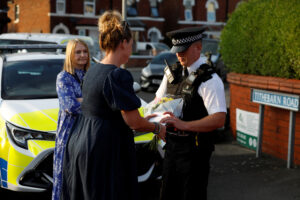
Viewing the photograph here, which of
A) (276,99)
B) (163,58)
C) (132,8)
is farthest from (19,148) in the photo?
(132,8)

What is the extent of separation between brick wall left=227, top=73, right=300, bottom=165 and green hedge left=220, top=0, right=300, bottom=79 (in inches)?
8.3

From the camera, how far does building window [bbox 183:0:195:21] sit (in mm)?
48719

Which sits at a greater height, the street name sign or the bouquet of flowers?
the bouquet of flowers

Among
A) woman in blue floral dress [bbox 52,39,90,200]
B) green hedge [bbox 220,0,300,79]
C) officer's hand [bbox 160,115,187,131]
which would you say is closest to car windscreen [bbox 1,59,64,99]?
woman in blue floral dress [bbox 52,39,90,200]

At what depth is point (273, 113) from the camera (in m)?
6.79

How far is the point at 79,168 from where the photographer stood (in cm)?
314

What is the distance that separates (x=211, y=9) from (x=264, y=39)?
145 ft

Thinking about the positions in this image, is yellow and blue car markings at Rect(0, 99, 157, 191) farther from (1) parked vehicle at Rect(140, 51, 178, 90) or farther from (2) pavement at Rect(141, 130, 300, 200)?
(1) parked vehicle at Rect(140, 51, 178, 90)

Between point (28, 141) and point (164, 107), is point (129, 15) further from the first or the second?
point (164, 107)

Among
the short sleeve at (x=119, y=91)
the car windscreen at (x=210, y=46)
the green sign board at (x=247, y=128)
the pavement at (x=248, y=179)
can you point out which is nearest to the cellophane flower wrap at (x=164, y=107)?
the short sleeve at (x=119, y=91)

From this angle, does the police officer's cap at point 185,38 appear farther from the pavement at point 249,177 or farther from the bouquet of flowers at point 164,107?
A: the pavement at point 249,177

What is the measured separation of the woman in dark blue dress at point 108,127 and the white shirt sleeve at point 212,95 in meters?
0.38

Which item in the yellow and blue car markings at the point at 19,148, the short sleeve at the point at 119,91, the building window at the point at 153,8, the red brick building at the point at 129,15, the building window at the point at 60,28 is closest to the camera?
the short sleeve at the point at 119,91

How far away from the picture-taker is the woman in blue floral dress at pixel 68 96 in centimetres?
408
